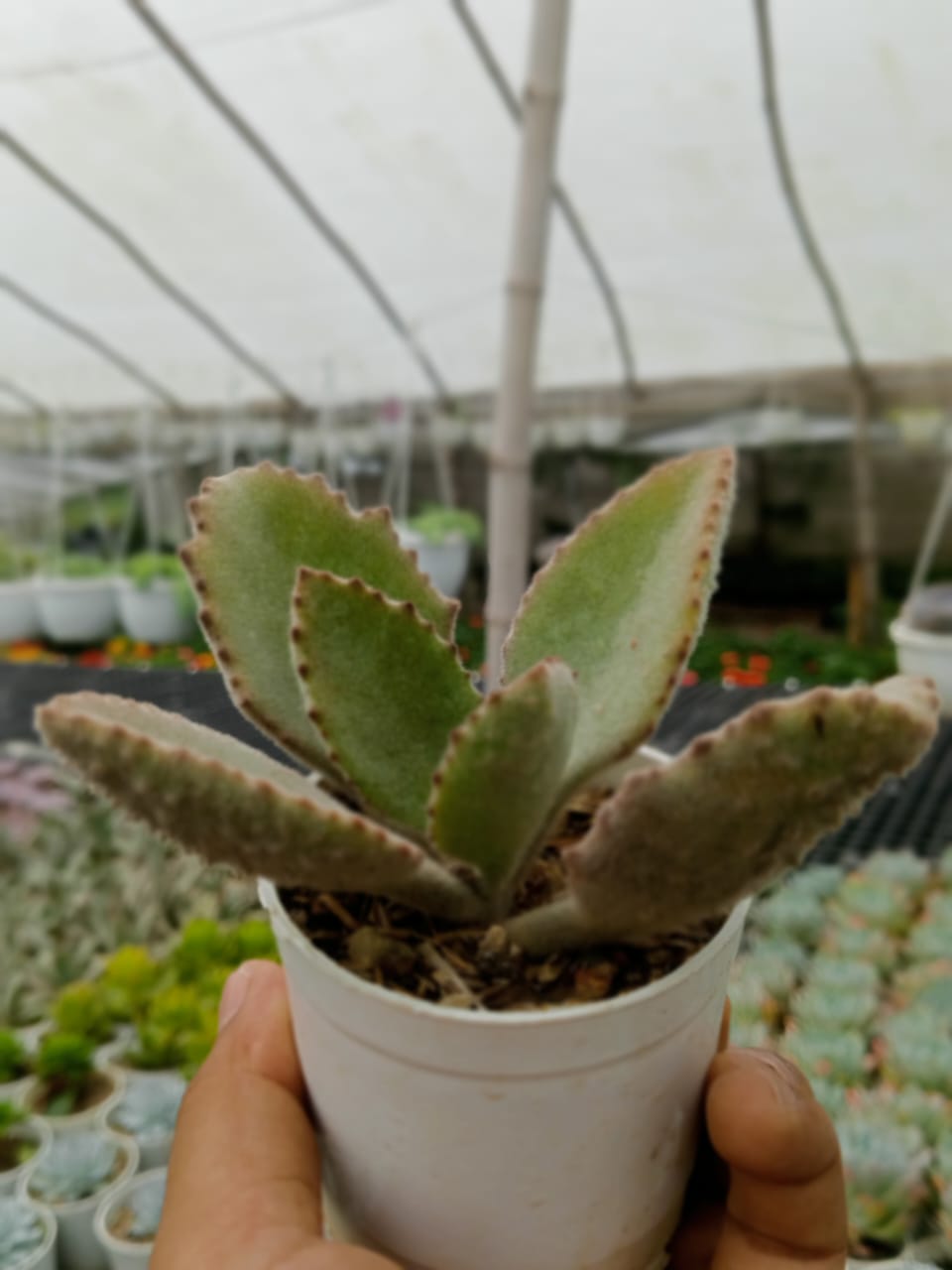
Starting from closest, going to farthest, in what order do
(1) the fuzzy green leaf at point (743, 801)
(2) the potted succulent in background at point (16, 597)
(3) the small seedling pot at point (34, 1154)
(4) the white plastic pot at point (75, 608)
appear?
(1) the fuzzy green leaf at point (743, 801) < (3) the small seedling pot at point (34, 1154) < (2) the potted succulent in background at point (16, 597) < (4) the white plastic pot at point (75, 608)

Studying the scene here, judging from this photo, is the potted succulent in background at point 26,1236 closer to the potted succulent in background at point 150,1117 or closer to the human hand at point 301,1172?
the potted succulent in background at point 150,1117

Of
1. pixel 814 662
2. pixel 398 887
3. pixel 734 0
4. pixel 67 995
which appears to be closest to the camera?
pixel 398 887

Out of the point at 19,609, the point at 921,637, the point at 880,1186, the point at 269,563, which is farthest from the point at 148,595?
the point at 269,563

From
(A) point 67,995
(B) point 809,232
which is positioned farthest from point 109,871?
(B) point 809,232

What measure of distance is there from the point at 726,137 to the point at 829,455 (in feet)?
4.60

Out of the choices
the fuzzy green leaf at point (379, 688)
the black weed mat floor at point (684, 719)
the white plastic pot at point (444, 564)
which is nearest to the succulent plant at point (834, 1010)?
the black weed mat floor at point (684, 719)

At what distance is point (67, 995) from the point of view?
0.90 meters

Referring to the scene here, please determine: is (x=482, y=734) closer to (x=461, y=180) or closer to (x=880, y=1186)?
(x=880, y=1186)

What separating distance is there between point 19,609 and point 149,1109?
2.86 meters

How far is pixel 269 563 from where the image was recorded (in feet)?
1.09

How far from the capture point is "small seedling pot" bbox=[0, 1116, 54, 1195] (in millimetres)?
788

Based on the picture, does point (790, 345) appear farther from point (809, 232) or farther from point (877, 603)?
point (877, 603)

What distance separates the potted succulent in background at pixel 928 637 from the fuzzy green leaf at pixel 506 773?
117 centimetres

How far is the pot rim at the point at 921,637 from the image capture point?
1438 mm
